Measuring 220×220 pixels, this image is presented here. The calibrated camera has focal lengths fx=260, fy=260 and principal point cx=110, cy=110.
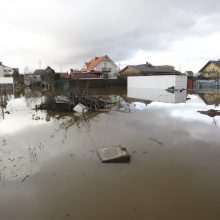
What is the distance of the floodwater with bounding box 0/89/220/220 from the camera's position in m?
4.11

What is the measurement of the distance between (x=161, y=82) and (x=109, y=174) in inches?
1088

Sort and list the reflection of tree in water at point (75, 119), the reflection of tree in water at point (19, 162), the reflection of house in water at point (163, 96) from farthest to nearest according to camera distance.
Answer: the reflection of house in water at point (163, 96), the reflection of tree in water at point (75, 119), the reflection of tree in water at point (19, 162)

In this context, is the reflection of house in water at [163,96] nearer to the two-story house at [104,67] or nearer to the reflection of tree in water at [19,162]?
the reflection of tree in water at [19,162]

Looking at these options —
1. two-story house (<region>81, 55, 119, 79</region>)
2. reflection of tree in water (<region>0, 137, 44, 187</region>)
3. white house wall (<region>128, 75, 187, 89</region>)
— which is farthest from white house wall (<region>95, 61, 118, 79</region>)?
reflection of tree in water (<region>0, 137, 44, 187</region>)

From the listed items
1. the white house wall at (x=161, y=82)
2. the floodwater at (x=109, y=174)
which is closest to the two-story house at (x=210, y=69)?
the white house wall at (x=161, y=82)

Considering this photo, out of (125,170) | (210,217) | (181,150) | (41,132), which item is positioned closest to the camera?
(210,217)

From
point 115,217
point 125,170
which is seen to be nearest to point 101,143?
point 125,170

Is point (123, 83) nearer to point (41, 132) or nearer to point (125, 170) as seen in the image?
point (41, 132)

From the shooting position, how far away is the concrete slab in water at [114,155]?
6.09 metres

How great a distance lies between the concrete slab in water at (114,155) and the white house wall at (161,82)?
24.1 metres

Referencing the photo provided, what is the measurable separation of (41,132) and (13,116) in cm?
429

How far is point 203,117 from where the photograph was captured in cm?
1183

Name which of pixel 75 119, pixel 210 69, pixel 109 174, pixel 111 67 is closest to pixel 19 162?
pixel 109 174

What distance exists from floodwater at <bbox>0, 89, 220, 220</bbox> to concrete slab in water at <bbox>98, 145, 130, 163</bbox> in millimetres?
173
